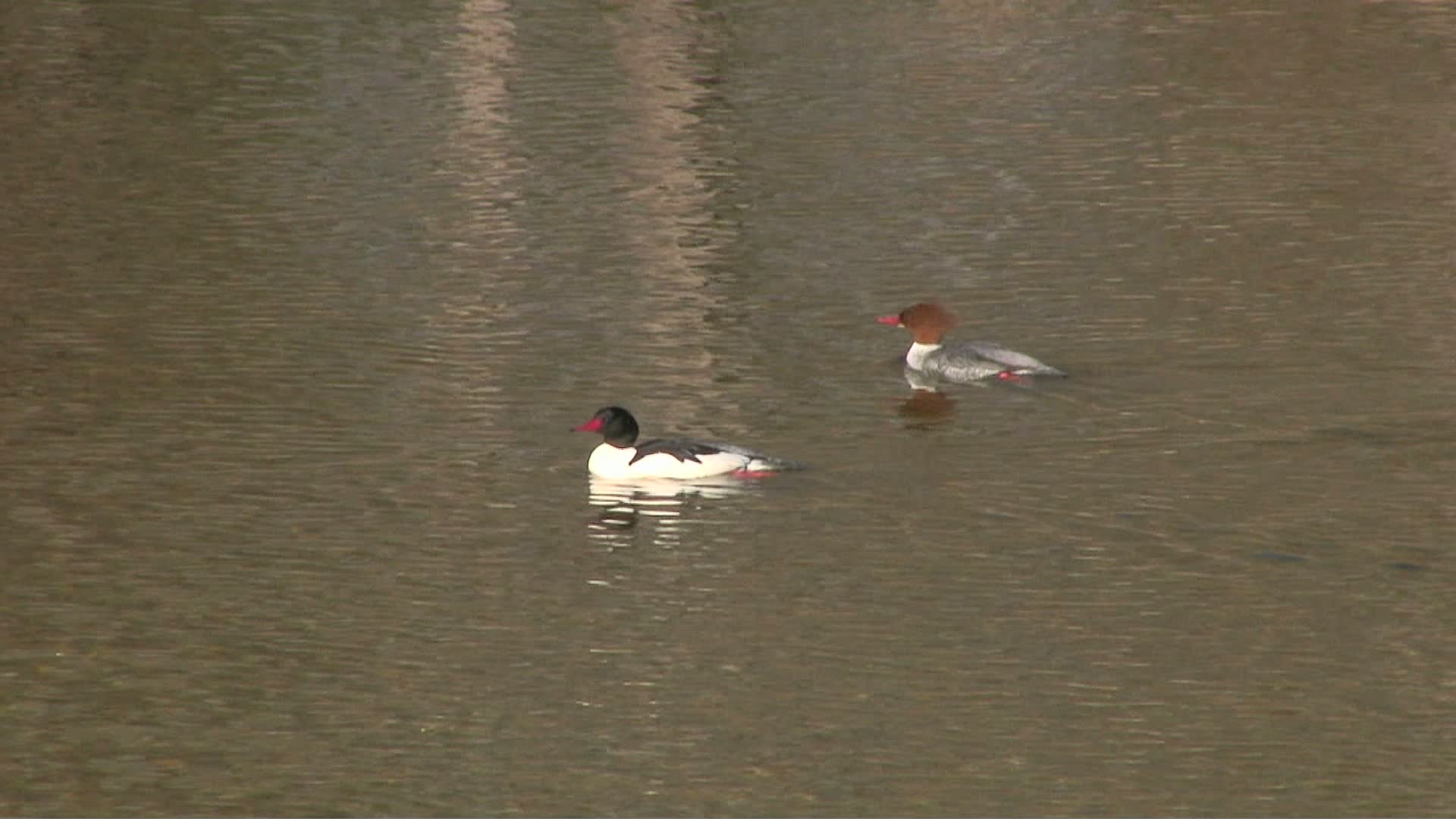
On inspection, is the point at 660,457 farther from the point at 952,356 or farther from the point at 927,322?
the point at 927,322

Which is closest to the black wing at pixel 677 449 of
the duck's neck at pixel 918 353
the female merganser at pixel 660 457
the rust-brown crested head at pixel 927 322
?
the female merganser at pixel 660 457

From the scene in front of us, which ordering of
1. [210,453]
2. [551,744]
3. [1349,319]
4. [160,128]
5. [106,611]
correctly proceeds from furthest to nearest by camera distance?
[160,128] → [1349,319] → [210,453] → [106,611] → [551,744]

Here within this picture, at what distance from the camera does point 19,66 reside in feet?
106

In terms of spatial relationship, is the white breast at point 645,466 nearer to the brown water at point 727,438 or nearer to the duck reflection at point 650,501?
the duck reflection at point 650,501

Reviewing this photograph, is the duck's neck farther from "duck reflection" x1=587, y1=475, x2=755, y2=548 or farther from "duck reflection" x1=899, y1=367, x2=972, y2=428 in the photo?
"duck reflection" x1=587, y1=475, x2=755, y2=548

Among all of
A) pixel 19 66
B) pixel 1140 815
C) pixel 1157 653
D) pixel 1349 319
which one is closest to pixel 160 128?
pixel 19 66

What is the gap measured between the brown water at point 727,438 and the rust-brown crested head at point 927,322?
1.87 ft

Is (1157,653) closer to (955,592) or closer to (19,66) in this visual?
(955,592)

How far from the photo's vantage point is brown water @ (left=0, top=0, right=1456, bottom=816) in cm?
1164

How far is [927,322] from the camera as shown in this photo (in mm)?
19062

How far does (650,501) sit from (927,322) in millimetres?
4053

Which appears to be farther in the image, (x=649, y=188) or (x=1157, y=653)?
(x=649, y=188)

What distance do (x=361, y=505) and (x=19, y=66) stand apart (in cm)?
1855

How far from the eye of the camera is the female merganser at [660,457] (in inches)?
611
